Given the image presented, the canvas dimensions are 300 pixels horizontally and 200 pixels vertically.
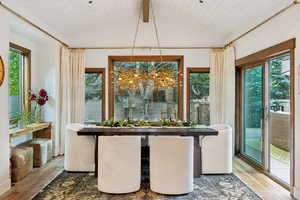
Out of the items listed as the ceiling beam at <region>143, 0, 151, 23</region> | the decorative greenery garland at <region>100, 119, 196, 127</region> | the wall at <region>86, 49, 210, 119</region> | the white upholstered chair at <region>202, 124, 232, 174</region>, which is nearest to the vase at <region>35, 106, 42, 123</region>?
the wall at <region>86, 49, 210, 119</region>

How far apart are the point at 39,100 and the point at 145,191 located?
3085 millimetres

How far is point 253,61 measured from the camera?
4660 mm

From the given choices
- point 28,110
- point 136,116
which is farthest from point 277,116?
point 28,110

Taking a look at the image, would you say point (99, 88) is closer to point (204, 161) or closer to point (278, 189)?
point (204, 161)

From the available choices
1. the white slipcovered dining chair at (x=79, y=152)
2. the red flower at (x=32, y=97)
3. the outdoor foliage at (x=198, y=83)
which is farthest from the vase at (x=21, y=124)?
the outdoor foliage at (x=198, y=83)

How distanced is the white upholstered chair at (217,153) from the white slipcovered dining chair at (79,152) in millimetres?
1942

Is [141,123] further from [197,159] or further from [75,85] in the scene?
[75,85]

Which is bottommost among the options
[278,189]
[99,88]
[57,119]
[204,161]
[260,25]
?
[278,189]

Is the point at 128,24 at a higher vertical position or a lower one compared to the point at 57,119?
higher

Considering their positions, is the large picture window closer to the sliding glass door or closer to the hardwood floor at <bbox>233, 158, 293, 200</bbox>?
the sliding glass door

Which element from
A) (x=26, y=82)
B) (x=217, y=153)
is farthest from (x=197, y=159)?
(x=26, y=82)

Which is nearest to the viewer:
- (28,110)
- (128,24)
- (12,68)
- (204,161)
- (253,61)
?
(204,161)

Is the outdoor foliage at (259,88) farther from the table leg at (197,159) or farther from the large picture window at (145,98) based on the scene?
the large picture window at (145,98)

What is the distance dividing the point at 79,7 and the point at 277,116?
4.06 m
